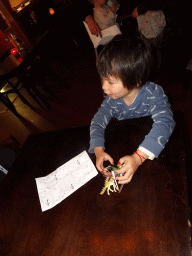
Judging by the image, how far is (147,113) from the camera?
109 cm

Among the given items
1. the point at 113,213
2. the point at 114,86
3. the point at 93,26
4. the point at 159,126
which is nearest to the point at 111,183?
the point at 113,213

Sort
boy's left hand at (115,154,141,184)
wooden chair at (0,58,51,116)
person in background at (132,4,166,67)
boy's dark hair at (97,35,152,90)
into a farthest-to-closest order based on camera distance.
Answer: wooden chair at (0,58,51,116)
person in background at (132,4,166,67)
boy's dark hair at (97,35,152,90)
boy's left hand at (115,154,141,184)

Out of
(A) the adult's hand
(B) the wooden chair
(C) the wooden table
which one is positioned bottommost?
(C) the wooden table

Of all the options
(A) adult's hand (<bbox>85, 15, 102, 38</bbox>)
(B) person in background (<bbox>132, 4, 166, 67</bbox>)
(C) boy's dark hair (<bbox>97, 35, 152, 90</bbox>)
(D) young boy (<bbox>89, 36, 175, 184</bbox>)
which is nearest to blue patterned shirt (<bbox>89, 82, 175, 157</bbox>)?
(D) young boy (<bbox>89, 36, 175, 184</bbox>)

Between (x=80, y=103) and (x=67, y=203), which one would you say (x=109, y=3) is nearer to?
(x=80, y=103)

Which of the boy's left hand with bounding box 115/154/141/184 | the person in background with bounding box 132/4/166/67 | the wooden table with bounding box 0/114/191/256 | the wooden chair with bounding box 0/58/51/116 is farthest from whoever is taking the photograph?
the wooden chair with bounding box 0/58/51/116

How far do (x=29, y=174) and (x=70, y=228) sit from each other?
43cm

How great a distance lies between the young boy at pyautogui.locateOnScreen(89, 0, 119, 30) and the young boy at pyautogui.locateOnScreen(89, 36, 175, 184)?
1.20 meters

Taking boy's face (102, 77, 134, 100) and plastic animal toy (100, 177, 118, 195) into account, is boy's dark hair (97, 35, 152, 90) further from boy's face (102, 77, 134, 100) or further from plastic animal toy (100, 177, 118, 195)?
plastic animal toy (100, 177, 118, 195)

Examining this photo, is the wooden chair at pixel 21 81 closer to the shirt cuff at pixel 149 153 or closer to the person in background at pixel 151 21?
the person in background at pixel 151 21

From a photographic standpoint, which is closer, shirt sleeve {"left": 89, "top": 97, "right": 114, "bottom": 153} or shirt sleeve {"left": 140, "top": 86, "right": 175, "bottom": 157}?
shirt sleeve {"left": 140, "top": 86, "right": 175, "bottom": 157}

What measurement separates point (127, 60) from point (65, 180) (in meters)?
0.71

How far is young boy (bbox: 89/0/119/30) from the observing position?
5.97ft

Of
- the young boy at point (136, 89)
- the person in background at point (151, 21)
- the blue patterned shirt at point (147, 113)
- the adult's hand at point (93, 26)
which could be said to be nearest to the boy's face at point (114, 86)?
the young boy at point (136, 89)
